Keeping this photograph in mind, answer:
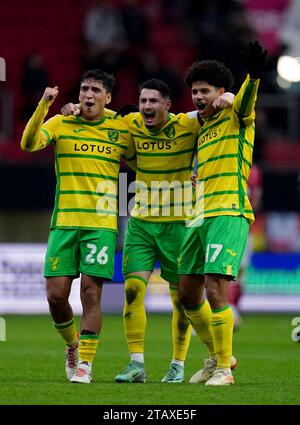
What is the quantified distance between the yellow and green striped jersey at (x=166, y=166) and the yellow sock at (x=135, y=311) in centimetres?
51

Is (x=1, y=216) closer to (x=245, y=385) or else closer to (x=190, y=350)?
(x=190, y=350)

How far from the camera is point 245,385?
795 centimetres

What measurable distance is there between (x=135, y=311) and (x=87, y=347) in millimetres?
473

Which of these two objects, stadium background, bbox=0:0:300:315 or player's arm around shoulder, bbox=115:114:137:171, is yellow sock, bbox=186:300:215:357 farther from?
stadium background, bbox=0:0:300:315

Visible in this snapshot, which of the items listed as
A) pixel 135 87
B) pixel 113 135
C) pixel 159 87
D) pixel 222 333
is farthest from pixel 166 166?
pixel 135 87

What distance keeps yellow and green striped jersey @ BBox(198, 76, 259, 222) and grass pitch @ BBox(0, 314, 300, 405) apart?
4.19ft

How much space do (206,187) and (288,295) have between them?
990 centimetres

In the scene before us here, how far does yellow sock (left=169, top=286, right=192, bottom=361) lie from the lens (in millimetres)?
8578

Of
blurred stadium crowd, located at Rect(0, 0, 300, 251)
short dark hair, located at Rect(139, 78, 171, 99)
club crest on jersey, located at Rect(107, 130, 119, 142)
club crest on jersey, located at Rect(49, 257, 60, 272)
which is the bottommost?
club crest on jersey, located at Rect(49, 257, 60, 272)

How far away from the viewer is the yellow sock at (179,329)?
858 cm

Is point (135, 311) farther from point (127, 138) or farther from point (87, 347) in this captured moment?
point (127, 138)

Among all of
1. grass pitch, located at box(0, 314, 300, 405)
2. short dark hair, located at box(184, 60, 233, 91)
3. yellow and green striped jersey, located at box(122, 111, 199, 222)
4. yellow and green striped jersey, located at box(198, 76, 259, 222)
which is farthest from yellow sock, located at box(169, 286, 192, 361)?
short dark hair, located at box(184, 60, 233, 91)

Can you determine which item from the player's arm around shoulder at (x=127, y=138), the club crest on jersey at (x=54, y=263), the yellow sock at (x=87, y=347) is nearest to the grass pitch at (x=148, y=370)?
the yellow sock at (x=87, y=347)

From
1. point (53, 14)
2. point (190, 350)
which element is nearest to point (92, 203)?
point (190, 350)
